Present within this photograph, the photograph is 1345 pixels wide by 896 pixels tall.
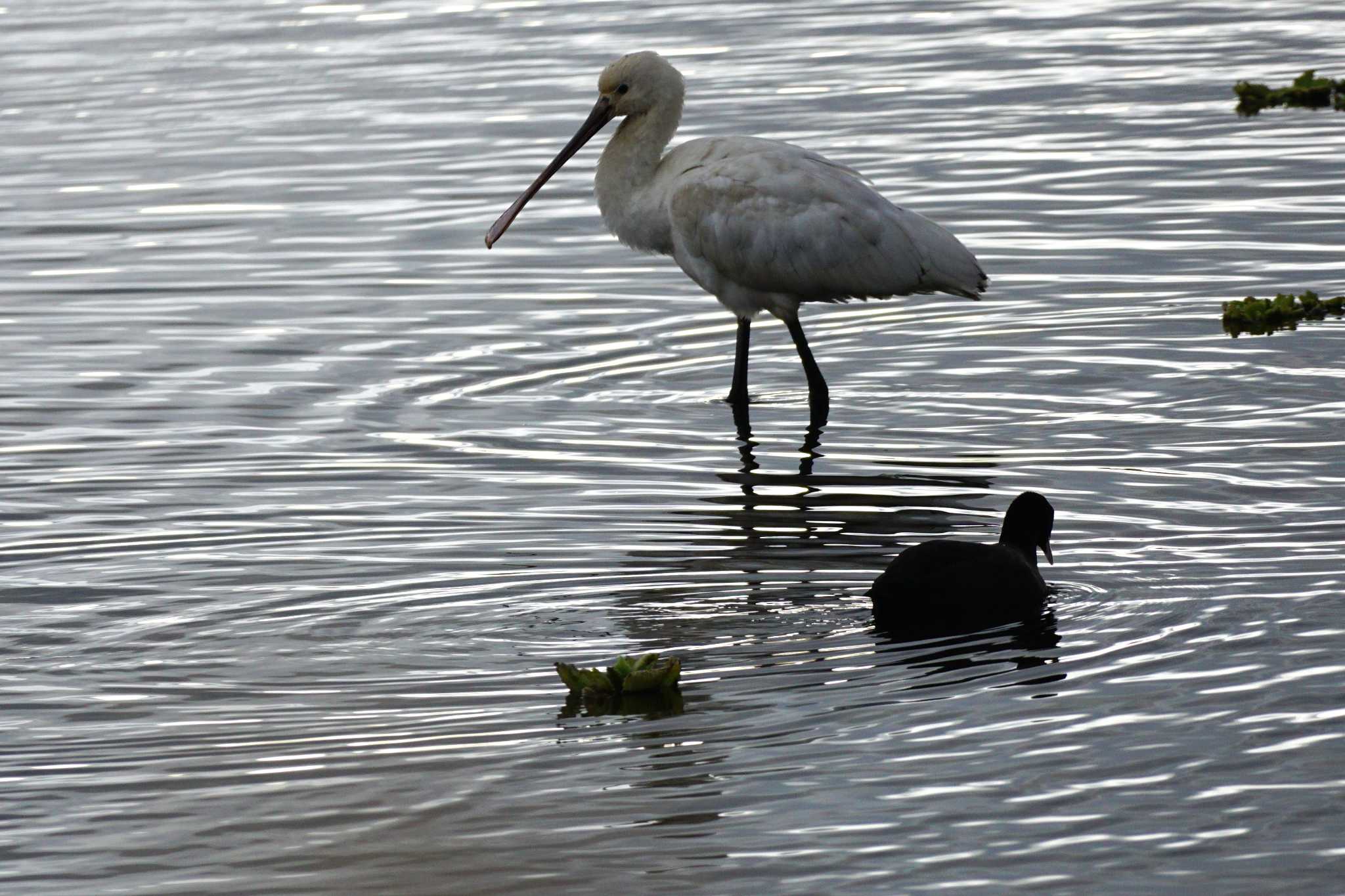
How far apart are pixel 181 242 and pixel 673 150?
14.9 feet

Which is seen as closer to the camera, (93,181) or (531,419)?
(531,419)

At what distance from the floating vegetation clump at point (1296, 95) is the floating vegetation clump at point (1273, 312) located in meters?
6.13

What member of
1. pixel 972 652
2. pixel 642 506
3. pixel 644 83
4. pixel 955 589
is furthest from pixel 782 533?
pixel 644 83

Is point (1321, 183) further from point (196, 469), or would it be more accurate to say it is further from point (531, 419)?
point (196, 469)

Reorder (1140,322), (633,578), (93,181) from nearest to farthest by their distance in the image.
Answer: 1. (633,578)
2. (1140,322)
3. (93,181)

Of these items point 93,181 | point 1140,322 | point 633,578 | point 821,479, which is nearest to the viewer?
point 633,578

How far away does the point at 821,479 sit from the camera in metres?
10.5

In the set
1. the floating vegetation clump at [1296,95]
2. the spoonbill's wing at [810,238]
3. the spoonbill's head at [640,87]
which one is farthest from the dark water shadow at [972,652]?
the floating vegetation clump at [1296,95]

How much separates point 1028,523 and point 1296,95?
37.3 feet

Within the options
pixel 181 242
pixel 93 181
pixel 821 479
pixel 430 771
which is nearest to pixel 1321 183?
pixel 821 479

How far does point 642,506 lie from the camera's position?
9.95 meters

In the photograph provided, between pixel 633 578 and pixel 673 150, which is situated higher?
pixel 673 150

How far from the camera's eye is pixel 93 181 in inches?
716

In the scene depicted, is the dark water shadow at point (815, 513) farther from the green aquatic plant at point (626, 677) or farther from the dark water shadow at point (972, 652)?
the green aquatic plant at point (626, 677)
